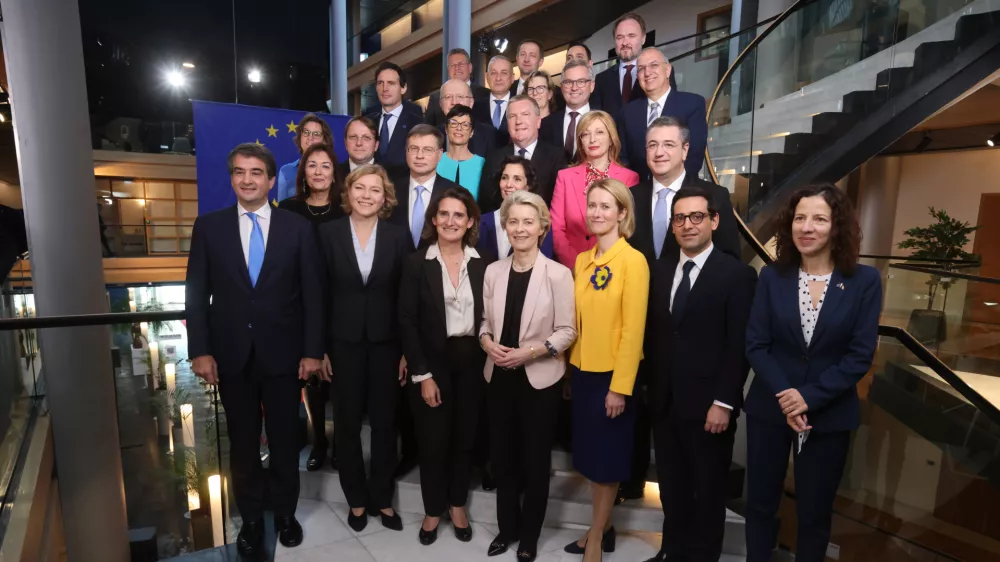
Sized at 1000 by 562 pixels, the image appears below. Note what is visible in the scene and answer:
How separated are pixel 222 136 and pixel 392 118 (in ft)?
6.44

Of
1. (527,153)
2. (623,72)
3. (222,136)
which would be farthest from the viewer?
(222,136)

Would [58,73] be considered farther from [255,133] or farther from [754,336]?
[754,336]

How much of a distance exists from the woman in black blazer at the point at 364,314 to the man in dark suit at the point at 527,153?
0.57 m

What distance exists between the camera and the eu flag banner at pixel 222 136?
480 cm

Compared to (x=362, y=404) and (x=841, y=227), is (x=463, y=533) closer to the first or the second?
(x=362, y=404)

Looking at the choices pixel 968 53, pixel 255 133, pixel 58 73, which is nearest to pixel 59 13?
pixel 58 73

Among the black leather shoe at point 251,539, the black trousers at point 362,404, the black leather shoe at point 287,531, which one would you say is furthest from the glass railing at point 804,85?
the black leather shoe at point 251,539

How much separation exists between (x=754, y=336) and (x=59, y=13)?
4863 millimetres

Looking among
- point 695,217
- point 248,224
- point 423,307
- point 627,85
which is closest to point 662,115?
point 627,85

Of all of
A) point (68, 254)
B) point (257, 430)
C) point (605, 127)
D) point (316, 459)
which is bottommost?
point (316, 459)

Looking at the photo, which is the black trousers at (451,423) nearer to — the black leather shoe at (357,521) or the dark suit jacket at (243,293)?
the black leather shoe at (357,521)

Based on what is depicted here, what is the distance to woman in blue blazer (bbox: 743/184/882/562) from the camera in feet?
6.66

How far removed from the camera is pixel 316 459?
3305mm

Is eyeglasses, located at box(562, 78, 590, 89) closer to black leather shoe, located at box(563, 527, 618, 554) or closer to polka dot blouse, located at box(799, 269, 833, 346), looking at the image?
polka dot blouse, located at box(799, 269, 833, 346)
